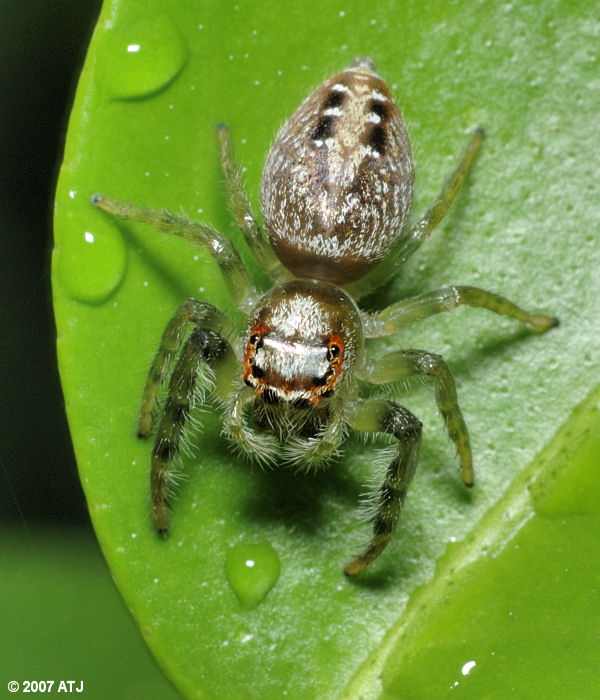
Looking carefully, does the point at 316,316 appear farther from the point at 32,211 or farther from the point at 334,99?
the point at 32,211

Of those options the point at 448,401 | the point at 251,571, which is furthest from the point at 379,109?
the point at 251,571

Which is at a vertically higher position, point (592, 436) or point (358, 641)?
point (592, 436)

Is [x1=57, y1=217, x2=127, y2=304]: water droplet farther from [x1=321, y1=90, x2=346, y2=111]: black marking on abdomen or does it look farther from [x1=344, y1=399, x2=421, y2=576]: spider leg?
[x1=344, y1=399, x2=421, y2=576]: spider leg

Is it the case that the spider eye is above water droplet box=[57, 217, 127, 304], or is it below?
below

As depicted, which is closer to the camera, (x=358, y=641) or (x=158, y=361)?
(x=358, y=641)

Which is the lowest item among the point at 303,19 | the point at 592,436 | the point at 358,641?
the point at 358,641

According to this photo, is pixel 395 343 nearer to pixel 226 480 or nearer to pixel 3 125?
pixel 226 480

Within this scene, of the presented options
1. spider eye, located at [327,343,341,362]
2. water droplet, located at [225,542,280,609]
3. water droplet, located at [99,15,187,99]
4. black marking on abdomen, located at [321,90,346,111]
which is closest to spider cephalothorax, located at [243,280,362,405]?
spider eye, located at [327,343,341,362]

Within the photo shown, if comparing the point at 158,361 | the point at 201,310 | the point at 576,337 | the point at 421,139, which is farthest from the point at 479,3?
the point at 158,361
